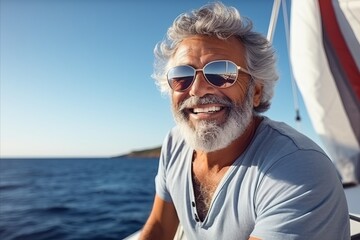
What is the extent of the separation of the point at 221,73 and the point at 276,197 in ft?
2.05

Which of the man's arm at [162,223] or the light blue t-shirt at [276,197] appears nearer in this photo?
the light blue t-shirt at [276,197]

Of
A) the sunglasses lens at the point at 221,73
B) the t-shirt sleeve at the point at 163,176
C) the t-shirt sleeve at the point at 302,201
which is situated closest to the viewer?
the t-shirt sleeve at the point at 302,201

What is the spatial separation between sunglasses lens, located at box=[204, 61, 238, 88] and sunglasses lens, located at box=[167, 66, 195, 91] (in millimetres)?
87

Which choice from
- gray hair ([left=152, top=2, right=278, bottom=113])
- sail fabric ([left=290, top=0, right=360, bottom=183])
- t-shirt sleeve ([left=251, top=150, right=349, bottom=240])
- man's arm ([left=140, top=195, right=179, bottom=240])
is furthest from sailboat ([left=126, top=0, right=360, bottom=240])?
t-shirt sleeve ([left=251, top=150, right=349, bottom=240])

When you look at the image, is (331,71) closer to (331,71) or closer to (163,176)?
(331,71)

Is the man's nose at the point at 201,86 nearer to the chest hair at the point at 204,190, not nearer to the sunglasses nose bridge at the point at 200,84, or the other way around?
the sunglasses nose bridge at the point at 200,84

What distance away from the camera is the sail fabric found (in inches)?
127

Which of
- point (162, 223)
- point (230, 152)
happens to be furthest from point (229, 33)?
point (162, 223)

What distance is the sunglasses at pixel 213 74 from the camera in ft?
4.72

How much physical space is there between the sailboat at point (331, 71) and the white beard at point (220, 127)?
A: 6.72ft

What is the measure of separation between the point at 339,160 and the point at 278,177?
108 inches

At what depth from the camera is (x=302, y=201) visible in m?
1.05

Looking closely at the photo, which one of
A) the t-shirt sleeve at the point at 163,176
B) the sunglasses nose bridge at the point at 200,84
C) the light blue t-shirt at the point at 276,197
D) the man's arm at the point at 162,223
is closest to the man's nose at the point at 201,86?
the sunglasses nose bridge at the point at 200,84

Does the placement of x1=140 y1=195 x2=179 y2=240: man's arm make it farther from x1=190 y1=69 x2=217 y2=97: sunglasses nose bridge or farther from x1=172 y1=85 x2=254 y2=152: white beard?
x1=190 y1=69 x2=217 y2=97: sunglasses nose bridge
